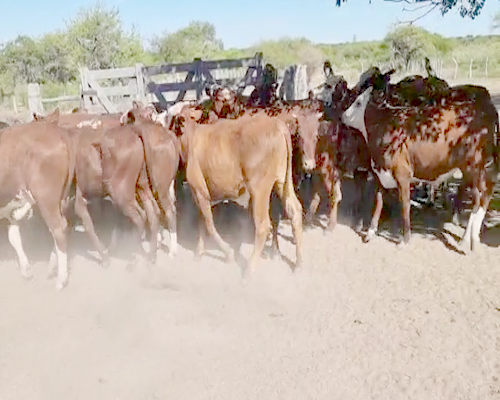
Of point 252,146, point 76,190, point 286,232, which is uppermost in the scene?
point 252,146

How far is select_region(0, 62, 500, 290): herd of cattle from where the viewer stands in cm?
615

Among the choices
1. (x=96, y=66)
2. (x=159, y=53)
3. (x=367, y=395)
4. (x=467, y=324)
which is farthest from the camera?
(x=159, y=53)

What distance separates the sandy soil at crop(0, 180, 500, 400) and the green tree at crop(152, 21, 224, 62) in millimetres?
35014

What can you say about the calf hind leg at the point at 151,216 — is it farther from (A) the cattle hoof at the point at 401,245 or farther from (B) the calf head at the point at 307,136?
(A) the cattle hoof at the point at 401,245

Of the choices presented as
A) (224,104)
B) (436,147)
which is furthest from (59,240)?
(436,147)

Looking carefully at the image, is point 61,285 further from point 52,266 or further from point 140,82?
point 140,82

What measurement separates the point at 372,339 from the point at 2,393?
2.87 m

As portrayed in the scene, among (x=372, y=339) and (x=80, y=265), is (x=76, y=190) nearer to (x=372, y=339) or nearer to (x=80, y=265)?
(x=80, y=265)

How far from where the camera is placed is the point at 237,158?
633 cm

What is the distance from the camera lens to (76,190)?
678 cm

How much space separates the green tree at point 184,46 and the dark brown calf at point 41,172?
114 feet

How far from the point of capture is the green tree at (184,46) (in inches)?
1738

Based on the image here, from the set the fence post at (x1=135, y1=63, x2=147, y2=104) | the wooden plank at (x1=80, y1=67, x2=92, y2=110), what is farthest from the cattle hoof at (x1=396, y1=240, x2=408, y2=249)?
the wooden plank at (x1=80, y1=67, x2=92, y2=110)

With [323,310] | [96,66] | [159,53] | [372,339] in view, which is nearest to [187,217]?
[323,310]
